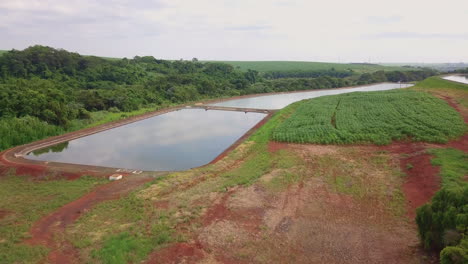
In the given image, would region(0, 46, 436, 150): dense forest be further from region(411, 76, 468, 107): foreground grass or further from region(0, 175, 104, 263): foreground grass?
region(411, 76, 468, 107): foreground grass

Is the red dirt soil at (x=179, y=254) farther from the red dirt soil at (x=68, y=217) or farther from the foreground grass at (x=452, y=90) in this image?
the foreground grass at (x=452, y=90)

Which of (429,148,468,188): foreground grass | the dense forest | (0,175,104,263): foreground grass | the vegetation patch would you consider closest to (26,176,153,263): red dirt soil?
(0,175,104,263): foreground grass

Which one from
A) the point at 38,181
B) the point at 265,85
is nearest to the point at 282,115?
the point at 38,181

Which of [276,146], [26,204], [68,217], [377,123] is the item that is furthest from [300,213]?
[377,123]

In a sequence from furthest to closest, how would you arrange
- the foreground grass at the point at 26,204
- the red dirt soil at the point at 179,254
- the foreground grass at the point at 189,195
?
1. the foreground grass at the point at 189,195
2. the foreground grass at the point at 26,204
3. the red dirt soil at the point at 179,254

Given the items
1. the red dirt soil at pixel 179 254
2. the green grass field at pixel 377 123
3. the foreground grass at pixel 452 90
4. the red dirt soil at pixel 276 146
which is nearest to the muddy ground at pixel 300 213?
the red dirt soil at pixel 179 254

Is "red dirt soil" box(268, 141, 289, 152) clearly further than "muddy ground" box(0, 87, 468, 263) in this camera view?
Yes
